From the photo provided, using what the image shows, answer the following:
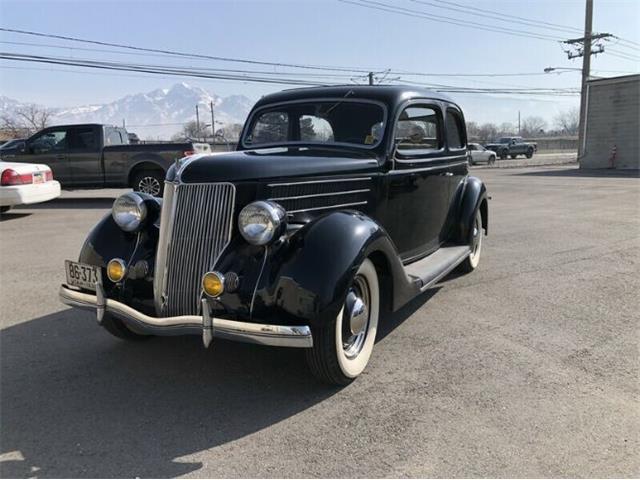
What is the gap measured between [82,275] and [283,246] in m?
1.36

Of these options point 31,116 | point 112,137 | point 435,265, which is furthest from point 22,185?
point 31,116

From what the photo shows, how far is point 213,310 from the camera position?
116 inches

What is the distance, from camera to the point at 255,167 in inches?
126

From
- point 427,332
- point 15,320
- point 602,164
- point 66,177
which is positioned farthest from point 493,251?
point 602,164

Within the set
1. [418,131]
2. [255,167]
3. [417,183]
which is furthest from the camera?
[418,131]

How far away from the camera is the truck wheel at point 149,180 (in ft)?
39.7

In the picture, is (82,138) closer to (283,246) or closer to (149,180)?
(149,180)

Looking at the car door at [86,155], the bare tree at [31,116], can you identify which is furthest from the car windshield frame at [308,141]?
the bare tree at [31,116]

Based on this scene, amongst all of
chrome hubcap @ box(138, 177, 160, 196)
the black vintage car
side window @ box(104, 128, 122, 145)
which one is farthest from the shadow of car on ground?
side window @ box(104, 128, 122, 145)

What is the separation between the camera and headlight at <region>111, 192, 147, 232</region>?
3471 mm

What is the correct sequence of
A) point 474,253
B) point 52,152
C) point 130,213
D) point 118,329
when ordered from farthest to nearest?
point 52,152
point 474,253
point 118,329
point 130,213

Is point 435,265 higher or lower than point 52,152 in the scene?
lower

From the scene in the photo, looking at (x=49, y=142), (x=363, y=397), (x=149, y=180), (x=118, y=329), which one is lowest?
(x=363, y=397)

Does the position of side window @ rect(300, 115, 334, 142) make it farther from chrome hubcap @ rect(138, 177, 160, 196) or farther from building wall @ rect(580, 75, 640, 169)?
building wall @ rect(580, 75, 640, 169)
